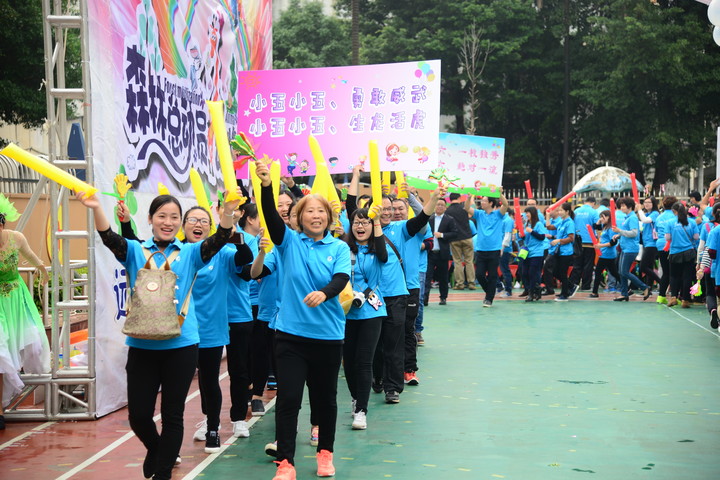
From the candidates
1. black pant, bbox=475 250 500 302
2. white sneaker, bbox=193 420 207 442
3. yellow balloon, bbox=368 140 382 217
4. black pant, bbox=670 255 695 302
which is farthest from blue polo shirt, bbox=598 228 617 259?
white sneaker, bbox=193 420 207 442

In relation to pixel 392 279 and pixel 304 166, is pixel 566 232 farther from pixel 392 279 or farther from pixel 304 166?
pixel 392 279

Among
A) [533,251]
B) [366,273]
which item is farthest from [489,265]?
[366,273]

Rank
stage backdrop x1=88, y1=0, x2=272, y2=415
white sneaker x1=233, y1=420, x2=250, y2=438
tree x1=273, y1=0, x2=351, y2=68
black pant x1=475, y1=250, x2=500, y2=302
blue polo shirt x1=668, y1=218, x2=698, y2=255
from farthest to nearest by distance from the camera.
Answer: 1. tree x1=273, y1=0, x2=351, y2=68
2. black pant x1=475, y1=250, x2=500, y2=302
3. blue polo shirt x1=668, y1=218, x2=698, y2=255
4. stage backdrop x1=88, y1=0, x2=272, y2=415
5. white sneaker x1=233, y1=420, x2=250, y2=438

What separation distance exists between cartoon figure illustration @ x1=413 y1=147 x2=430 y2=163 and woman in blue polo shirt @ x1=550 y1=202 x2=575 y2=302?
985 cm

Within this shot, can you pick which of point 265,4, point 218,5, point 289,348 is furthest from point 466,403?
point 265,4

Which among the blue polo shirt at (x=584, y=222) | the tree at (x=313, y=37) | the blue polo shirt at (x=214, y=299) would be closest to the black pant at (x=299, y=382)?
the blue polo shirt at (x=214, y=299)

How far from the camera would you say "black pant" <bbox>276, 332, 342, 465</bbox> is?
219 inches

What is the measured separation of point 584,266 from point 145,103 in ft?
44.0

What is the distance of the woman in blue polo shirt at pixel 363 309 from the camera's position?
7.02 meters

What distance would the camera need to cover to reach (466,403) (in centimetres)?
823

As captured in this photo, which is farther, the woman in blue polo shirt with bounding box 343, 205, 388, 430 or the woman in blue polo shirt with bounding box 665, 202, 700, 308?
the woman in blue polo shirt with bounding box 665, 202, 700, 308

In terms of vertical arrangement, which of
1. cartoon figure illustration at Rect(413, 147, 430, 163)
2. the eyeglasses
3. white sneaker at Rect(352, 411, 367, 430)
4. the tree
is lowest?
white sneaker at Rect(352, 411, 367, 430)

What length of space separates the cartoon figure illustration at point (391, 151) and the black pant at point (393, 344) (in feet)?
4.55

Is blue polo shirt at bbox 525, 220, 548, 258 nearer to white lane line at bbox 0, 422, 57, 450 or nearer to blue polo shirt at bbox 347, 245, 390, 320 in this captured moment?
blue polo shirt at bbox 347, 245, 390, 320
